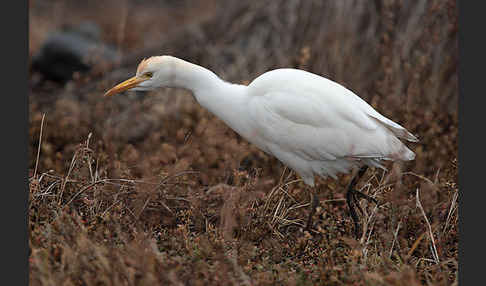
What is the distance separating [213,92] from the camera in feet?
11.9

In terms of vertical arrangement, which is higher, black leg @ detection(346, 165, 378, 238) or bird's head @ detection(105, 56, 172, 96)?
bird's head @ detection(105, 56, 172, 96)

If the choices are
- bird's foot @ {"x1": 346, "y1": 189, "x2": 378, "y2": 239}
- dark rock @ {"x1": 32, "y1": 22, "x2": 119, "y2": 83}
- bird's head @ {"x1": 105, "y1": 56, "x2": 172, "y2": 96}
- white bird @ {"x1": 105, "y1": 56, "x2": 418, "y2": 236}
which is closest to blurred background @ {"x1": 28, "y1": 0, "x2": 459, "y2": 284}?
dark rock @ {"x1": 32, "y1": 22, "x2": 119, "y2": 83}

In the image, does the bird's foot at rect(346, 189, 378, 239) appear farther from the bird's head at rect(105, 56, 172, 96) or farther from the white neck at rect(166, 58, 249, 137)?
the bird's head at rect(105, 56, 172, 96)

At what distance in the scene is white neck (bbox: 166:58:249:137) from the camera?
11.8 ft

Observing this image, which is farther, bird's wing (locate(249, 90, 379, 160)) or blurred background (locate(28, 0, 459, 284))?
blurred background (locate(28, 0, 459, 284))

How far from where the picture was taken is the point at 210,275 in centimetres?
291

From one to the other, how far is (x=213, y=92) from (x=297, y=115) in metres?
0.57

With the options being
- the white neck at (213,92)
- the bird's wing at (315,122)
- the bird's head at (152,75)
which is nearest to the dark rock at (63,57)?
the bird's head at (152,75)

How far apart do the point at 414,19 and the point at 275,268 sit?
389 centimetres

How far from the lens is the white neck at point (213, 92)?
142 inches

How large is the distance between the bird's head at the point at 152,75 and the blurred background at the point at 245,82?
0.63 metres

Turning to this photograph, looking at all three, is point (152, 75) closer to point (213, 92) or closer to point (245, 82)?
point (213, 92)

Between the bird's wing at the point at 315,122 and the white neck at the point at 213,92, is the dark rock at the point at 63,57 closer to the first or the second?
the white neck at the point at 213,92

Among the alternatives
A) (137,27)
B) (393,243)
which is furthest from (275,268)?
(137,27)
